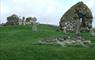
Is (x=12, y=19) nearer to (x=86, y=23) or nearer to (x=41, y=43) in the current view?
(x=86, y=23)

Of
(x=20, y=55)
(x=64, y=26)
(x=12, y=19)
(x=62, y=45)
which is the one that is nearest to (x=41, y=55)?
(x=20, y=55)

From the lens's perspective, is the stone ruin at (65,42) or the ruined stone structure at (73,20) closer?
the stone ruin at (65,42)

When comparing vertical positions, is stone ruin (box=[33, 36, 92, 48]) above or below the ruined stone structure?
below

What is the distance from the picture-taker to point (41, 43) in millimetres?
27906

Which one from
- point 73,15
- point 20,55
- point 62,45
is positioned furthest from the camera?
point 73,15

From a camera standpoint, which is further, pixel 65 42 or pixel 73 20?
pixel 73 20

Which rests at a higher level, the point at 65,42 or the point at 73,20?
the point at 73,20

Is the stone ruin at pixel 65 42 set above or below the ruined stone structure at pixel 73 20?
below

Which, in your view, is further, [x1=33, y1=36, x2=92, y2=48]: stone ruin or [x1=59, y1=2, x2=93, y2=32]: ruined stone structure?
[x1=59, y1=2, x2=93, y2=32]: ruined stone structure

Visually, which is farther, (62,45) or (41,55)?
(62,45)

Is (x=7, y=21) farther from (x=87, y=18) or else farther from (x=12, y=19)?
(x=87, y=18)

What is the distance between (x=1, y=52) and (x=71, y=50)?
4.54 metres

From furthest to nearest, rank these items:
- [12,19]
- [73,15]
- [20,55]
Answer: [12,19] → [73,15] → [20,55]

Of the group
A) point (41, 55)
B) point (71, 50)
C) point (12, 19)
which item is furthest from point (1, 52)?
point (12, 19)
